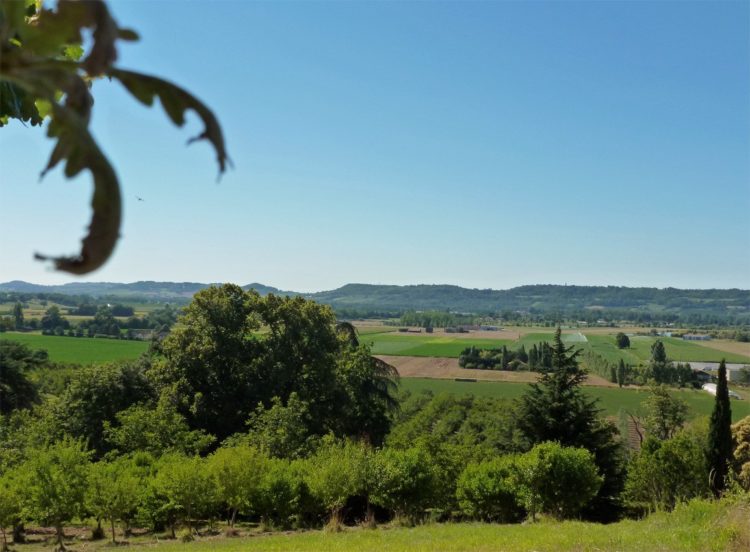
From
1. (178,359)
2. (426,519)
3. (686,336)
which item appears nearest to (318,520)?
(426,519)

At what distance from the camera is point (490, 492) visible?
1847 centimetres

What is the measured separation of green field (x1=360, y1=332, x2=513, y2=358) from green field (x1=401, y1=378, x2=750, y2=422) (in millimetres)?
20147

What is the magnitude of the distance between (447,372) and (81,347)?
3959 cm

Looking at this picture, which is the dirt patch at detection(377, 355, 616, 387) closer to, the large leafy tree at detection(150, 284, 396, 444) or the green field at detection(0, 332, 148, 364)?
the green field at detection(0, 332, 148, 364)

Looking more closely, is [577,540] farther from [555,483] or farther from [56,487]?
[56,487]

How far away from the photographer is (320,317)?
89.1 ft

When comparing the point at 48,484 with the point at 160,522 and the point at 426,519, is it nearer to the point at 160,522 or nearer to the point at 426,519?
the point at 160,522

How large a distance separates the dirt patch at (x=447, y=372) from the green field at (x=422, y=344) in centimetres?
604

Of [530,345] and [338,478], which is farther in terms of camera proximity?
[530,345]

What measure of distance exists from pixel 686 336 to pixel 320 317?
114548 millimetres

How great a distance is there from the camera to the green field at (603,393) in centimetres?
5438

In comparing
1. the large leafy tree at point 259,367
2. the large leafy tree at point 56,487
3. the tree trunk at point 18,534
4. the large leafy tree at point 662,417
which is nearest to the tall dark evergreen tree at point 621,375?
the large leafy tree at point 662,417

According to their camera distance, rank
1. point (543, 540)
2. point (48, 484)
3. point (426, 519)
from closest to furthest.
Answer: point (543, 540), point (48, 484), point (426, 519)

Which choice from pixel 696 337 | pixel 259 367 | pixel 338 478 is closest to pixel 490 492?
pixel 338 478
